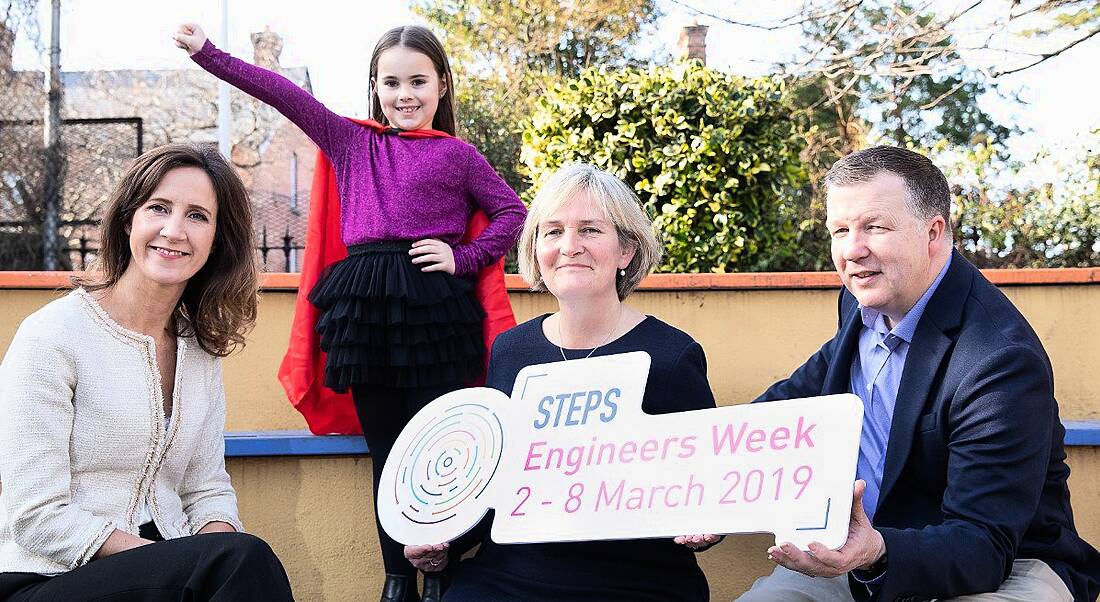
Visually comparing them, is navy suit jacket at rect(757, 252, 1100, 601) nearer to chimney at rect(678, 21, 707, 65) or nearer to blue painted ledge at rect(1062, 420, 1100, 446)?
blue painted ledge at rect(1062, 420, 1100, 446)

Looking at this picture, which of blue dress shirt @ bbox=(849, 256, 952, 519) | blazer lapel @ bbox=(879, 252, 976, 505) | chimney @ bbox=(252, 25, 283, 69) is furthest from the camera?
chimney @ bbox=(252, 25, 283, 69)

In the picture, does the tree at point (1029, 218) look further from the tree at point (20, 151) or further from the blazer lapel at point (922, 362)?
the tree at point (20, 151)

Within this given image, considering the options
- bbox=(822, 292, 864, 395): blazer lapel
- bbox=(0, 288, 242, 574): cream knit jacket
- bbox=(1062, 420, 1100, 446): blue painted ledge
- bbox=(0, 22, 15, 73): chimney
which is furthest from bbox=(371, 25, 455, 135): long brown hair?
bbox=(0, 22, 15, 73): chimney

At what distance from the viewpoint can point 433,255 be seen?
3023 mm

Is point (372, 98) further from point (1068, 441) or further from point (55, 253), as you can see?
point (55, 253)

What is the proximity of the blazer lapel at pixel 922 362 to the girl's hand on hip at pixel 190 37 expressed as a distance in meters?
2.11

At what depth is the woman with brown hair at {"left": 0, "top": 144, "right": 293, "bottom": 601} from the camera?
2004 millimetres

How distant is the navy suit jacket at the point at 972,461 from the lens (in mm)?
1950

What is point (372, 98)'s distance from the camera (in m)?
3.31

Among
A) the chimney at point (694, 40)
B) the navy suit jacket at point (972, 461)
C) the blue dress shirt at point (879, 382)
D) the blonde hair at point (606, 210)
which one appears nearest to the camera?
the navy suit jacket at point (972, 461)

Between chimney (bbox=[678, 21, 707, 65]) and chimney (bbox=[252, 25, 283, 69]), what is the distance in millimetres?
5650

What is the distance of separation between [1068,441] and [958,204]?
4.71 metres

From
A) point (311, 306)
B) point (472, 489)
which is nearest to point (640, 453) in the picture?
point (472, 489)

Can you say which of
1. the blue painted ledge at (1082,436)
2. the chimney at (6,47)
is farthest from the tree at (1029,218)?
the chimney at (6,47)
